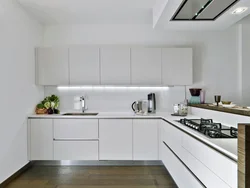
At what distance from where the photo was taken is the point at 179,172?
2467 mm

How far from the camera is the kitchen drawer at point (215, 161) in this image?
4.24 ft

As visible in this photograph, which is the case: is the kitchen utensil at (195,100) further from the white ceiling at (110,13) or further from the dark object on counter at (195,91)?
the white ceiling at (110,13)

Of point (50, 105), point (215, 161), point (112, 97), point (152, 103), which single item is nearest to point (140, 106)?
point (152, 103)

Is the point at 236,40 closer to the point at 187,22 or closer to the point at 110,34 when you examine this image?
the point at 187,22

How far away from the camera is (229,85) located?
168 inches

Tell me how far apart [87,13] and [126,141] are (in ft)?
7.23

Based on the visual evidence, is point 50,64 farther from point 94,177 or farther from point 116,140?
point 94,177

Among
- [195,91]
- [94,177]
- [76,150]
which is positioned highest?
[195,91]

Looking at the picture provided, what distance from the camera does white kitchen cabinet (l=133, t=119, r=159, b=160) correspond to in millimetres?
3670

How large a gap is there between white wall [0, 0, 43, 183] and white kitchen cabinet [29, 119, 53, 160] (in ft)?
0.37

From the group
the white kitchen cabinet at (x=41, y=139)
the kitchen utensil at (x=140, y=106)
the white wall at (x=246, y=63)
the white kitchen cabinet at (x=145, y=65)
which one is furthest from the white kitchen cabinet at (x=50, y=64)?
the white wall at (x=246, y=63)

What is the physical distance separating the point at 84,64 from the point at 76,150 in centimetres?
147

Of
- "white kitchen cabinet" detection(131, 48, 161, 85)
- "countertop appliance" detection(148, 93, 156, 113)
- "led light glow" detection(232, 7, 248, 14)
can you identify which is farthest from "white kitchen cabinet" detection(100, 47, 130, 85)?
"led light glow" detection(232, 7, 248, 14)

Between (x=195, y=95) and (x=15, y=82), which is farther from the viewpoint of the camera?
(x=195, y=95)
